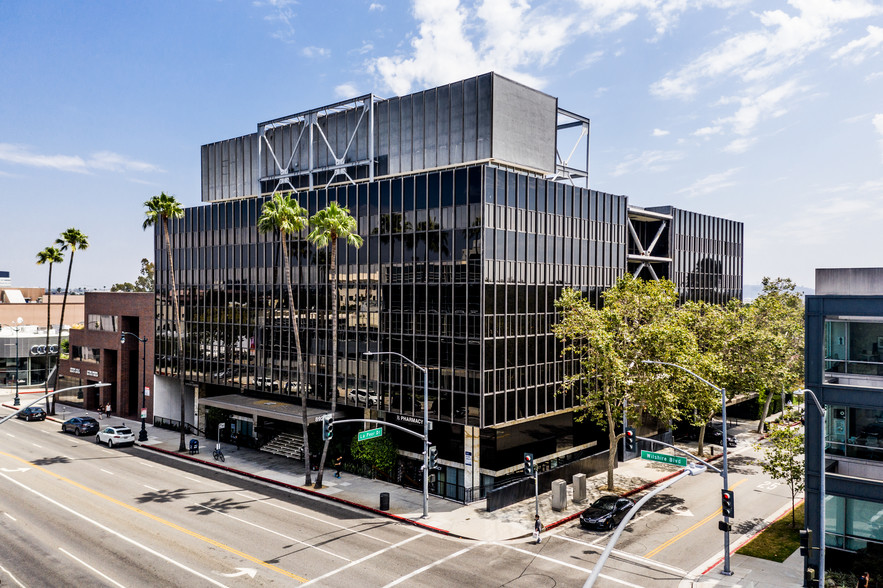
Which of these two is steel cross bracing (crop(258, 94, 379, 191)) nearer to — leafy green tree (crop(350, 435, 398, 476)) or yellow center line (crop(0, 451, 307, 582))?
leafy green tree (crop(350, 435, 398, 476))

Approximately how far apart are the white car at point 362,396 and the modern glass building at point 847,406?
85.5 feet

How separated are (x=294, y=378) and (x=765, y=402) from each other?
160ft

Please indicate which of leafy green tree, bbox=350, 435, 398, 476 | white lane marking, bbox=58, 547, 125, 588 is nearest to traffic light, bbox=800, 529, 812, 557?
leafy green tree, bbox=350, 435, 398, 476

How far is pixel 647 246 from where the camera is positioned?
60.2 metres

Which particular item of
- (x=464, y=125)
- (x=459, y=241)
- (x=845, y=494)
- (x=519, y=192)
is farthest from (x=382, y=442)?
(x=845, y=494)

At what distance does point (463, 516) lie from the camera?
1339 inches

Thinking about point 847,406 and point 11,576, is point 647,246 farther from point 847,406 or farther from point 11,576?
point 11,576

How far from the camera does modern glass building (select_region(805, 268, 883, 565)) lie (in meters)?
24.4

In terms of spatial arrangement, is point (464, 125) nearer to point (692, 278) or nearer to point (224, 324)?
point (224, 324)

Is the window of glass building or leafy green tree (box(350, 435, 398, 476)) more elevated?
the window of glass building

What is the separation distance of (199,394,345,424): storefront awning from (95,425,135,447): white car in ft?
22.2

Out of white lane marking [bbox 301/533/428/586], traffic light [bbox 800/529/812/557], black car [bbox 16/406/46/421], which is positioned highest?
traffic light [bbox 800/529/812/557]

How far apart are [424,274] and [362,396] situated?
10299 mm

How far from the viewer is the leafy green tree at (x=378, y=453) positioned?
40219mm
